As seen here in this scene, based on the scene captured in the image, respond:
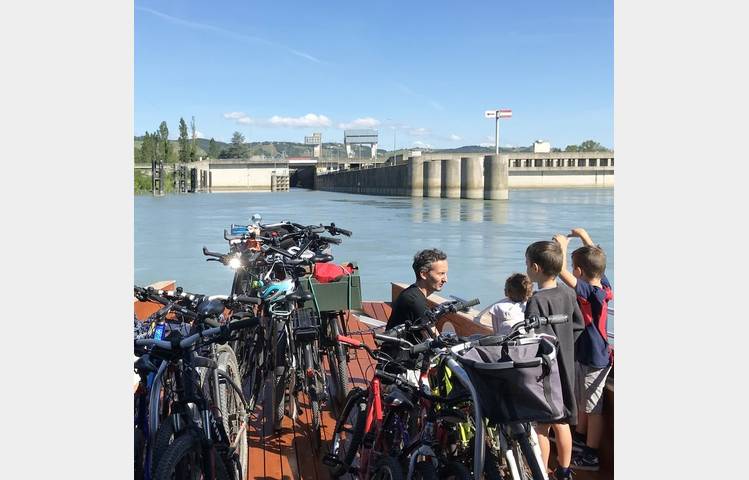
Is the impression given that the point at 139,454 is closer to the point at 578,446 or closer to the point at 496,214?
the point at 578,446

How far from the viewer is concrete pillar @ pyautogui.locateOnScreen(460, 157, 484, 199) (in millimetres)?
46844

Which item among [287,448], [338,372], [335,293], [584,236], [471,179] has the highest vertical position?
[471,179]

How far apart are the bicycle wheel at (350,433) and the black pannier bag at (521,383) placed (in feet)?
2.97

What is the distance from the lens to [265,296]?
152 inches

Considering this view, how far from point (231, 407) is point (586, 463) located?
182 centimetres

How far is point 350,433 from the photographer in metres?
3.00

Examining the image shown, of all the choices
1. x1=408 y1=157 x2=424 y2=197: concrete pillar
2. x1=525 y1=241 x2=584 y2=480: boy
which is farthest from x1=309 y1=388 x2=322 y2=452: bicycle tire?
x1=408 y1=157 x2=424 y2=197: concrete pillar

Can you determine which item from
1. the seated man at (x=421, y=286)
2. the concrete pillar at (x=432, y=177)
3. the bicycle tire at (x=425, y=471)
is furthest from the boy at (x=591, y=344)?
the concrete pillar at (x=432, y=177)

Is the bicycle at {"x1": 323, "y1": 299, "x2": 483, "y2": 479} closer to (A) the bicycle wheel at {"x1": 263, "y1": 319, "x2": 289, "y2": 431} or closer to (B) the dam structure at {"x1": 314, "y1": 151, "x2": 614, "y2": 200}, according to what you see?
(A) the bicycle wheel at {"x1": 263, "y1": 319, "x2": 289, "y2": 431}

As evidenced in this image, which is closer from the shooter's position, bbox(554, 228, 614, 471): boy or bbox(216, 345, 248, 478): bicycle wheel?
bbox(216, 345, 248, 478): bicycle wheel

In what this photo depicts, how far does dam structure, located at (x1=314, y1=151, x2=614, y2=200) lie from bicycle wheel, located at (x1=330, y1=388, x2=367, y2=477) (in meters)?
32.1

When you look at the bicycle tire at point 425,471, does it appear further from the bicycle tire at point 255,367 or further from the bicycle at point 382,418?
the bicycle tire at point 255,367

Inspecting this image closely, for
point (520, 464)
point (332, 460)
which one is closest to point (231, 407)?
point (332, 460)
